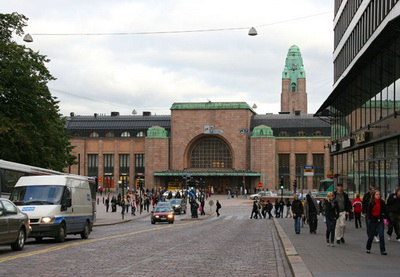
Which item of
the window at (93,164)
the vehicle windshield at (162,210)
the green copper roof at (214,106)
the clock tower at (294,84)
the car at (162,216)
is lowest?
the car at (162,216)

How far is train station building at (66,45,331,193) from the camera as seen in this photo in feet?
376

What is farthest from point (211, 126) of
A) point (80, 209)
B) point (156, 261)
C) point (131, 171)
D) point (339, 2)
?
point (156, 261)

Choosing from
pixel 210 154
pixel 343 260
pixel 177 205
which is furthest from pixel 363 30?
pixel 210 154

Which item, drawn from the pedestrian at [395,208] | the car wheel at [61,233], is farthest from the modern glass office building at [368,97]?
the car wheel at [61,233]

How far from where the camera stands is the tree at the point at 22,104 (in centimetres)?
4206

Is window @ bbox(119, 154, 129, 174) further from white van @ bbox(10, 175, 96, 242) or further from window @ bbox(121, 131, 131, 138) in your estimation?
white van @ bbox(10, 175, 96, 242)

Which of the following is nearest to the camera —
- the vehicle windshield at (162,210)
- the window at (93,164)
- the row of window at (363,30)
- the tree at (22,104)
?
the row of window at (363,30)

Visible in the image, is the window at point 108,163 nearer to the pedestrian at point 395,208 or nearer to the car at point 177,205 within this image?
the car at point 177,205

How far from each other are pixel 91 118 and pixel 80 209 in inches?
4051

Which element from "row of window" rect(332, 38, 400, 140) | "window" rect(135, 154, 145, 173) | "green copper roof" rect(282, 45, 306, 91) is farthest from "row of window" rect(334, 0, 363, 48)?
"green copper roof" rect(282, 45, 306, 91)

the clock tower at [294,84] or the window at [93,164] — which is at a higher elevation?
the clock tower at [294,84]

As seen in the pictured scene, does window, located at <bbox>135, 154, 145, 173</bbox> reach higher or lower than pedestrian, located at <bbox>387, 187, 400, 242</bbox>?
higher

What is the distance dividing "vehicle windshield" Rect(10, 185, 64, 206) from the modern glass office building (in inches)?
529

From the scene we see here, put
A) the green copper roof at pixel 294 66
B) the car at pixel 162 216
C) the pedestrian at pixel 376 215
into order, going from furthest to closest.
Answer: the green copper roof at pixel 294 66 → the car at pixel 162 216 → the pedestrian at pixel 376 215
